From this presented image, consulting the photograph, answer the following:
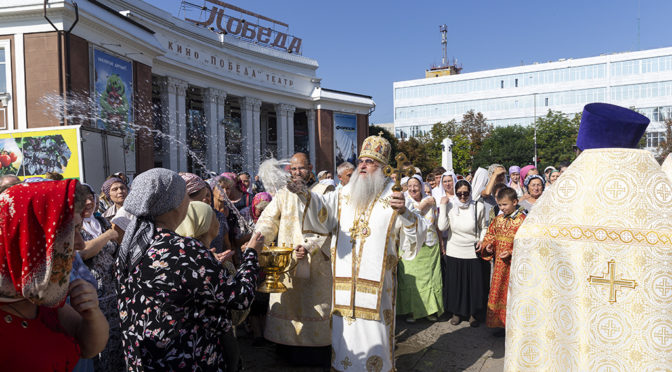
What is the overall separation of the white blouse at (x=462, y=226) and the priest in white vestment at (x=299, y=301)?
223cm

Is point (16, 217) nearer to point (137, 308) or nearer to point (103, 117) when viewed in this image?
point (137, 308)

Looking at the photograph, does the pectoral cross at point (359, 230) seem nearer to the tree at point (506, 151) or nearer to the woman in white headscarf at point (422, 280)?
the woman in white headscarf at point (422, 280)

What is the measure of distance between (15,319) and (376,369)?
267cm

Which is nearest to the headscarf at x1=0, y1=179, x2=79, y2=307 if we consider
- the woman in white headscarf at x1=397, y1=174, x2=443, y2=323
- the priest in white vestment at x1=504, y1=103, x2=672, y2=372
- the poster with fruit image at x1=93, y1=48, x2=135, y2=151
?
the priest in white vestment at x1=504, y1=103, x2=672, y2=372

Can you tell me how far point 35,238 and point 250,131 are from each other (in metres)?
31.1

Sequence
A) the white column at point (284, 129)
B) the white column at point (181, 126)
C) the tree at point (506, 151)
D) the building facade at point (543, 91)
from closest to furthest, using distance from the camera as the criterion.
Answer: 1. the white column at point (181, 126)
2. the white column at point (284, 129)
3. the tree at point (506, 151)
4. the building facade at point (543, 91)

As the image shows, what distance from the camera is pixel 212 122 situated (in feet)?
93.6

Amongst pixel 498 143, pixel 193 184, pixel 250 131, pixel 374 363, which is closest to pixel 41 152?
pixel 193 184

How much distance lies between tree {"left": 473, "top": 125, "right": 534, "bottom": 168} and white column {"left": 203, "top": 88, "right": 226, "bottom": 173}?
89.2 feet

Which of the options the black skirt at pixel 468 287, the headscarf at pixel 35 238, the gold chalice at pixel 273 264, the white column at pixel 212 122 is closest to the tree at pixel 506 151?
the white column at pixel 212 122

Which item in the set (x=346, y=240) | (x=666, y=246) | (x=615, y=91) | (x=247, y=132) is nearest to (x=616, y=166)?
(x=666, y=246)

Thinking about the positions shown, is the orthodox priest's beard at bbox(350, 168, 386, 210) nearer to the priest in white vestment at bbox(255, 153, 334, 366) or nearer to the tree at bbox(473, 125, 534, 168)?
the priest in white vestment at bbox(255, 153, 334, 366)

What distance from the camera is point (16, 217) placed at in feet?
4.71

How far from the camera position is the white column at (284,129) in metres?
35.2
